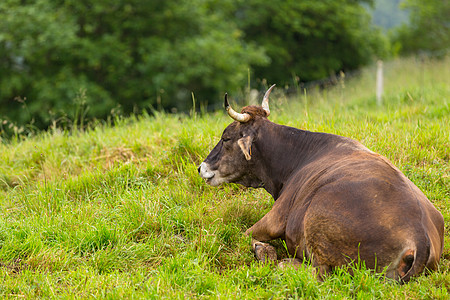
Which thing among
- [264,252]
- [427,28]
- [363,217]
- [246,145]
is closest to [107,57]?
[246,145]

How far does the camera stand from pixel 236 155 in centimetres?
511

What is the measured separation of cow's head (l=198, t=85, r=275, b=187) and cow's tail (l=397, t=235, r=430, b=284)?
1948 mm

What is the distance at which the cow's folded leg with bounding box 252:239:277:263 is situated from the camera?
4.43 metres

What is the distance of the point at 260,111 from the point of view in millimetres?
5184

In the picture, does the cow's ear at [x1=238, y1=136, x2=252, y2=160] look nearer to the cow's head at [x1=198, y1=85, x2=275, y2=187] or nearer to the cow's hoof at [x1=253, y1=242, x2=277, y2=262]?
the cow's head at [x1=198, y1=85, x2=275, y2=187]

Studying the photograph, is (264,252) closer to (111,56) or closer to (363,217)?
(363,217)

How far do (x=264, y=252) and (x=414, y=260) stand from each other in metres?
1.43

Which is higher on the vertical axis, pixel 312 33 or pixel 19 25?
pixel 19 25

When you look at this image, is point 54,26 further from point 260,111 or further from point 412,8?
point 412,8

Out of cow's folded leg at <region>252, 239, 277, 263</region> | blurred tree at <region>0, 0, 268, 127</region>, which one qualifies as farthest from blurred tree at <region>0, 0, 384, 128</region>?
cow's folded leg at <region>252, 239, 277, 263</region>

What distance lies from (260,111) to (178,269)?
6.54ft

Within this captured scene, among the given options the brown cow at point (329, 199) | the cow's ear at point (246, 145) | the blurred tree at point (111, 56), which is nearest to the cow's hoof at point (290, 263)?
the brown cow at point (329, 199)

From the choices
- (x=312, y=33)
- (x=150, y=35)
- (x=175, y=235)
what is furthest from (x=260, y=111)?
(x=312, y=33)

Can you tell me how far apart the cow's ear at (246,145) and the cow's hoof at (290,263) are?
1104 millimetres
